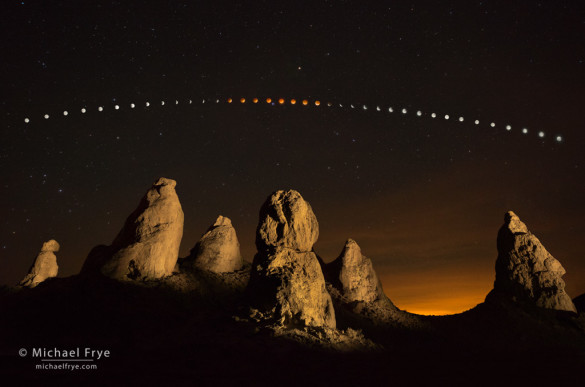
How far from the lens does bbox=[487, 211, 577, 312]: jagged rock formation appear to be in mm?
28531

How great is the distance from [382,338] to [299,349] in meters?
13.4

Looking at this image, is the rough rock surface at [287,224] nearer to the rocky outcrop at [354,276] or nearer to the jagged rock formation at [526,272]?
the rocky outcrop at [354,276]

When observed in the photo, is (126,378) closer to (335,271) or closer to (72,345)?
(72,345)

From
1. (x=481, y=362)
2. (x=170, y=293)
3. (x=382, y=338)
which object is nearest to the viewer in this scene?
(x=481, y=362)

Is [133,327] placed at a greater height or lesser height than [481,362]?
greater

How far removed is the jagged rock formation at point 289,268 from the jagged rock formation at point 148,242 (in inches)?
293

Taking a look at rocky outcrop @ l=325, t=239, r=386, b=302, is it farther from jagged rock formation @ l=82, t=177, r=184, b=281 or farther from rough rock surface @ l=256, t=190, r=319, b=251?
rough rock surface @ l=256, t=190, r=319, b=251

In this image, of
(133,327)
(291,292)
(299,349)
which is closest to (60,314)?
(133,327)

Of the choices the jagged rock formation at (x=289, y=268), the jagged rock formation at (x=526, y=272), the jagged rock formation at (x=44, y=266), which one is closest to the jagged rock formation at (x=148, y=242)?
the jagged rock formation at (x=289, y=268)

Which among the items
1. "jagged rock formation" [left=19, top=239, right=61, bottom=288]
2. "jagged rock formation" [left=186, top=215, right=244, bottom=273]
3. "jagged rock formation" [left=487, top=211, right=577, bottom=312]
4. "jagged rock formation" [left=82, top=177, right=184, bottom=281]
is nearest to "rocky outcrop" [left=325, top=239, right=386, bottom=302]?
"jagged rock formation" [left=186, top=215, right=244, bottom=273]

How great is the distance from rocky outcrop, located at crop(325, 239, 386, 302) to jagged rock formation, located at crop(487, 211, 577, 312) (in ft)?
28.3

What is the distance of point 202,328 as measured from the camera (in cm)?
1515

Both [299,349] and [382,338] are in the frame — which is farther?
[382,338]

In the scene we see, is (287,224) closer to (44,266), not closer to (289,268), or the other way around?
(289,268)
